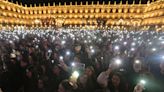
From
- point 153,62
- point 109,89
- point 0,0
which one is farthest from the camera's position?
point 0,0

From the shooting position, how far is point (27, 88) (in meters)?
11.6

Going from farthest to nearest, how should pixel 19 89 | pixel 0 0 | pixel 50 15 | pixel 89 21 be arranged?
1. pixel 50 15
2. pixel 89 21
3. pixel 0 0
4. pixel 19 89

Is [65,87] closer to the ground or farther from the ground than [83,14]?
closer to the ground

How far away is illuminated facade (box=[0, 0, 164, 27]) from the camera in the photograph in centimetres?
12900

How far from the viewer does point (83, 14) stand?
149 meters

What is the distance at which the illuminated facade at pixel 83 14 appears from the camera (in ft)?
423

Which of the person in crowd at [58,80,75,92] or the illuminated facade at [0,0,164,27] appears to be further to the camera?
the illuminated facade at [0,0,164,27]

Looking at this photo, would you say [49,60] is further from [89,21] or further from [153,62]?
[89,21]

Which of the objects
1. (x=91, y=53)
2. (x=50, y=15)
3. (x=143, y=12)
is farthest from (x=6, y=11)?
(x=91, y=53)

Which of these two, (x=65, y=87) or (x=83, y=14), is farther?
(x=83, y=14)

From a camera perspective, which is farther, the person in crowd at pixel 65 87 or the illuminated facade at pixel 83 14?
the illuminated facade at pixel 83 14

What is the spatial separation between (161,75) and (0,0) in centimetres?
12554

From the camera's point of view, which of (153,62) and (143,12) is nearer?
(153,62)

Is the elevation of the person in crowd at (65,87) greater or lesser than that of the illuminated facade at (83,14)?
lesser
